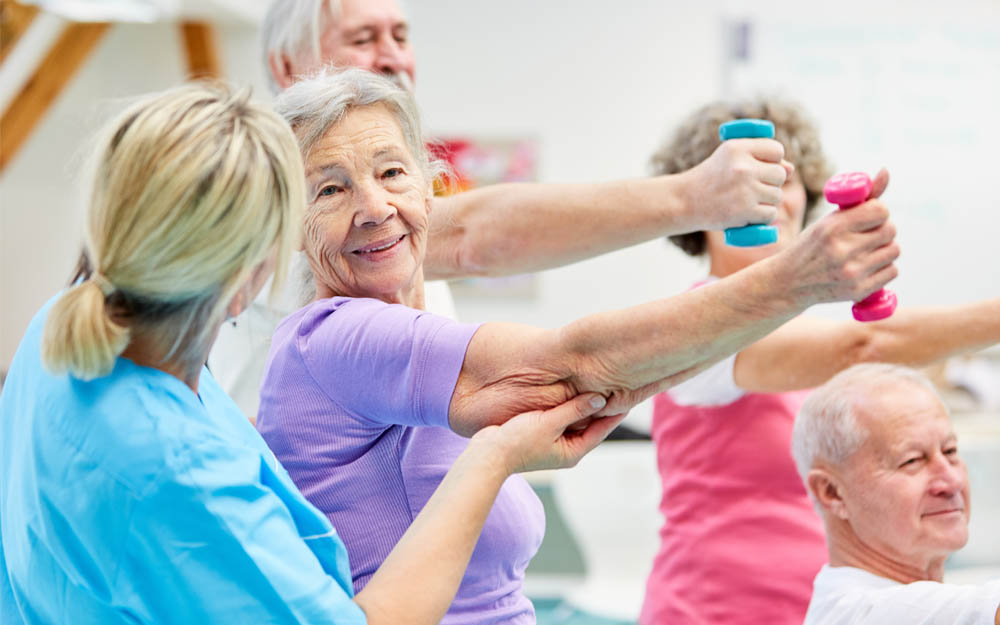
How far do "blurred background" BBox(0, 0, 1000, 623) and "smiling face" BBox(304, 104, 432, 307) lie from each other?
2.77 m

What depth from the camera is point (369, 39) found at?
6.07 feet

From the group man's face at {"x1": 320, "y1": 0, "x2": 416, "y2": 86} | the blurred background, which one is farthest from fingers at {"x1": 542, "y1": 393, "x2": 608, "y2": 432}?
the blurred background

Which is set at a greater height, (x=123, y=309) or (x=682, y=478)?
(x=123, y=309)

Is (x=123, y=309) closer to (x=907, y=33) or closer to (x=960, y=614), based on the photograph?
(x=960, y=614)

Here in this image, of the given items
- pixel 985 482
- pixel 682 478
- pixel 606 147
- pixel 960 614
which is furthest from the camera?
pixel 606 147

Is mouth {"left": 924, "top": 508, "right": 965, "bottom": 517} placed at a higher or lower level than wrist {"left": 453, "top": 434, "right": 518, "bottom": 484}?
lower

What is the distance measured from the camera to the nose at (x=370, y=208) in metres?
1.19

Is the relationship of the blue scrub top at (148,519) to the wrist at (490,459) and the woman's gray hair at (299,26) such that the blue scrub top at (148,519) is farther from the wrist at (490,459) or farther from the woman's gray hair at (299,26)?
the woman's gray hair at (299,26)

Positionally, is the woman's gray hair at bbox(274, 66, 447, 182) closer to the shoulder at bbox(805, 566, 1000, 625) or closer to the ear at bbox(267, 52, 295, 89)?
the ear at bbox(267, 52, 295, 89)

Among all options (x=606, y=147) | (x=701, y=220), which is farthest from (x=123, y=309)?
(x=606, y=147)

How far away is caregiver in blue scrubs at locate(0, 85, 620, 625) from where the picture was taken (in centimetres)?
88

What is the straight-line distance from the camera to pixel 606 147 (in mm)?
5340

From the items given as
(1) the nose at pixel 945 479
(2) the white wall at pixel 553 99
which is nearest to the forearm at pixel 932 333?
(1) the nose at pixel 945 479

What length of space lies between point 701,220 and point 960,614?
0.59 meters
